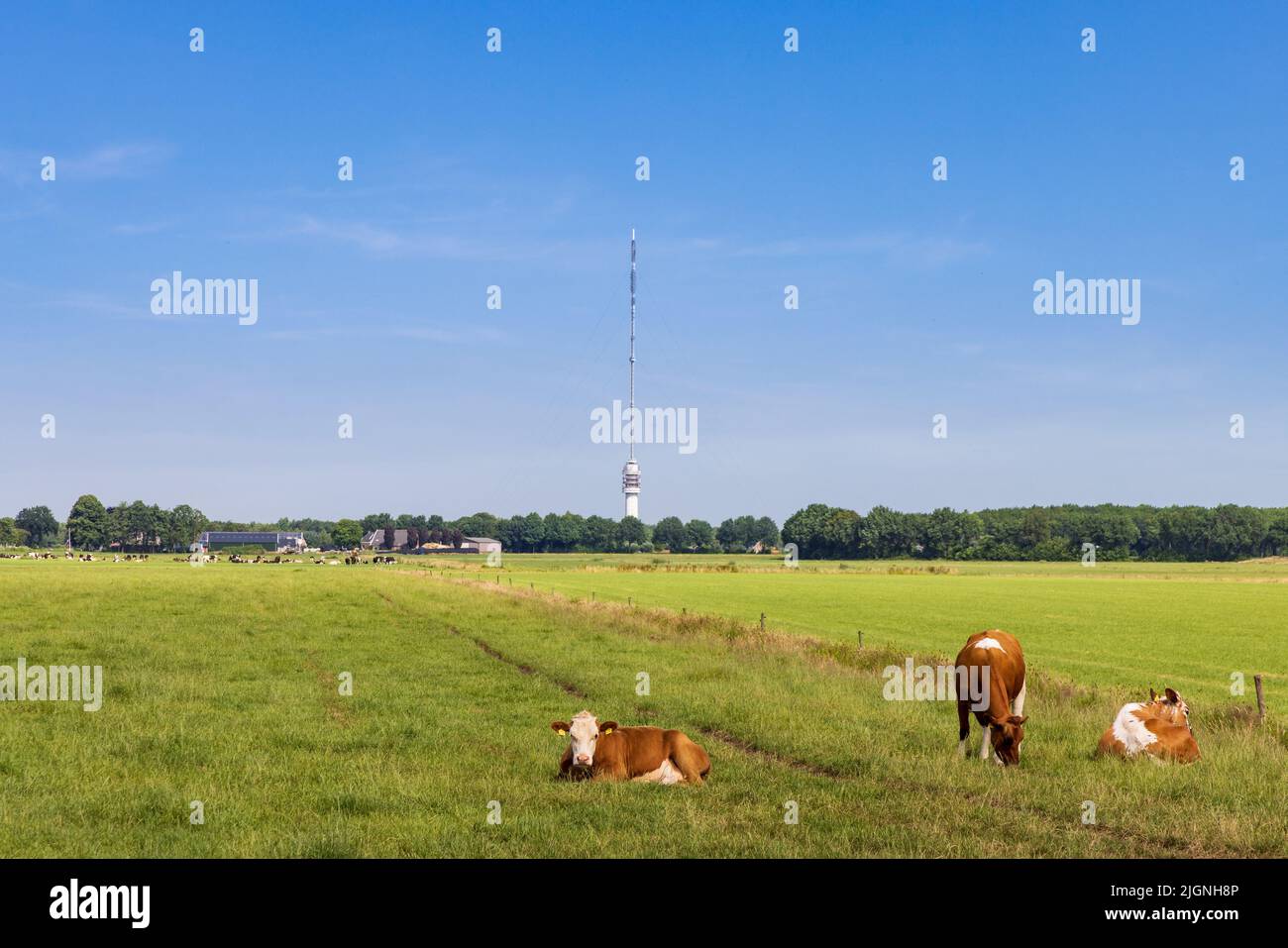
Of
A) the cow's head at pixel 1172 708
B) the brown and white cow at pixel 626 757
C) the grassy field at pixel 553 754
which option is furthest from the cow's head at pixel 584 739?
the cow's head at pixel 1172 708

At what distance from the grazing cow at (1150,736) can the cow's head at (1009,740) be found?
1.54 metres

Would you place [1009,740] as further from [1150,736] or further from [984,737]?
[1150,736]

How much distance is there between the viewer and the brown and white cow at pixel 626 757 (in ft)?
47.3

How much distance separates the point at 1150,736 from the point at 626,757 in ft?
27.4

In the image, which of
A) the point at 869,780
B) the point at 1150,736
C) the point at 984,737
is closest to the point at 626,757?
the point at 869,780

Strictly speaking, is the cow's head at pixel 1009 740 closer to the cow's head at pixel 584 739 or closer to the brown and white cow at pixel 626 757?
the brown and white cow at pixel 626 757

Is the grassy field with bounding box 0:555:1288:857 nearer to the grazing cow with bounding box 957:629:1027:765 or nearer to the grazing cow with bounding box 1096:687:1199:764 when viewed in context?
the grazing cow with bounding box 1096:687:1199:764

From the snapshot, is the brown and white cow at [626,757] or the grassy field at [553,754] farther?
the brown and white cow at [626,757]

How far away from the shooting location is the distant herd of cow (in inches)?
571

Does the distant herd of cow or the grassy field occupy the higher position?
the distant herd of cow

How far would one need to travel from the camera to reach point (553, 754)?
16500 mm

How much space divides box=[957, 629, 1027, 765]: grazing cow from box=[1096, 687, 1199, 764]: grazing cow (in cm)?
144

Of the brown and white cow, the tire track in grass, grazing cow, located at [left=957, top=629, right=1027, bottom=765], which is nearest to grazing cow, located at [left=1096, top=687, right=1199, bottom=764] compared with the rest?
grazing cow, located at [left=957, top=629, right=1027, bottom=765]

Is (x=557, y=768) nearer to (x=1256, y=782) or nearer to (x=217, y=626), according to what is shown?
(x=1256, y=782)
